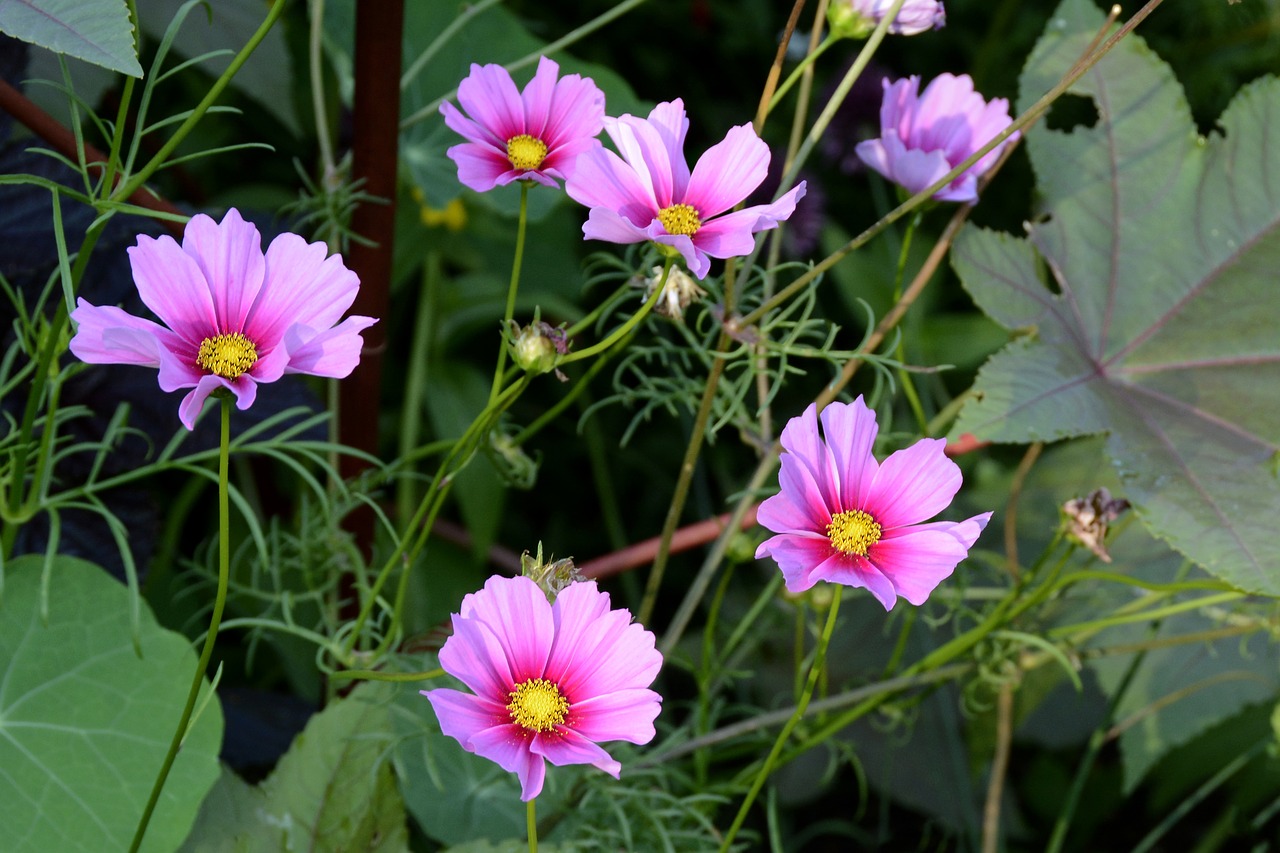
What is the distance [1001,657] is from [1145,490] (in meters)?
0.14

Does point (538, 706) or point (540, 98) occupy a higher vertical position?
point (540, 98)

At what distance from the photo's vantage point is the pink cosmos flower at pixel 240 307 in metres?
0.40

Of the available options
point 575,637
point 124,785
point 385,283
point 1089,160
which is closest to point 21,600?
point 124,785

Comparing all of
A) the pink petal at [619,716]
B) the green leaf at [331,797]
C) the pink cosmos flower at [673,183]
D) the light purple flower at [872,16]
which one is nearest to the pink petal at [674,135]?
the pink cosmos flower at [673,183]

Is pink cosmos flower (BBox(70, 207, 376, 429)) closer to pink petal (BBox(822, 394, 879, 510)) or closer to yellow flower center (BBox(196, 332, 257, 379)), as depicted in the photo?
yellow flower center (BBox(196, 332, 257, 379))

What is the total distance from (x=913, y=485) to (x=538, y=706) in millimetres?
164

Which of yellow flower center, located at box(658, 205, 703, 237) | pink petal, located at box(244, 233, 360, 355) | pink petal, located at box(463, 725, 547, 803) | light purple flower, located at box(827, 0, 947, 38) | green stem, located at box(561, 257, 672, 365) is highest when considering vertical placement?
light purple flower, located at box(827, 0, 947, 38)

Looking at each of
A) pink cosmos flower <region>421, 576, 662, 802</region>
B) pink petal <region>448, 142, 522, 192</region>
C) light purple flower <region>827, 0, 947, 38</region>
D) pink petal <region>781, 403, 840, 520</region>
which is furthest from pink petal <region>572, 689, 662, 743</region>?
light purple flower <region>827, 0, 947, 38</region>

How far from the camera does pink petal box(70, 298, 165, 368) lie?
366 millimetres

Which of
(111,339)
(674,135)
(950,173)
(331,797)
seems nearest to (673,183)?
(674,135)

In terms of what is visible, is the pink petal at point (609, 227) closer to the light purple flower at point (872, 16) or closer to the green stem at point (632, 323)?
the green stem at point (632, 323)

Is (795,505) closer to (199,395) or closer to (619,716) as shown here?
(619,716)

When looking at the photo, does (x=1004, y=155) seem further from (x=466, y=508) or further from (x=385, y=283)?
(x=466, y=508)

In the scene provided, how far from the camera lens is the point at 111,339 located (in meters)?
0.37
